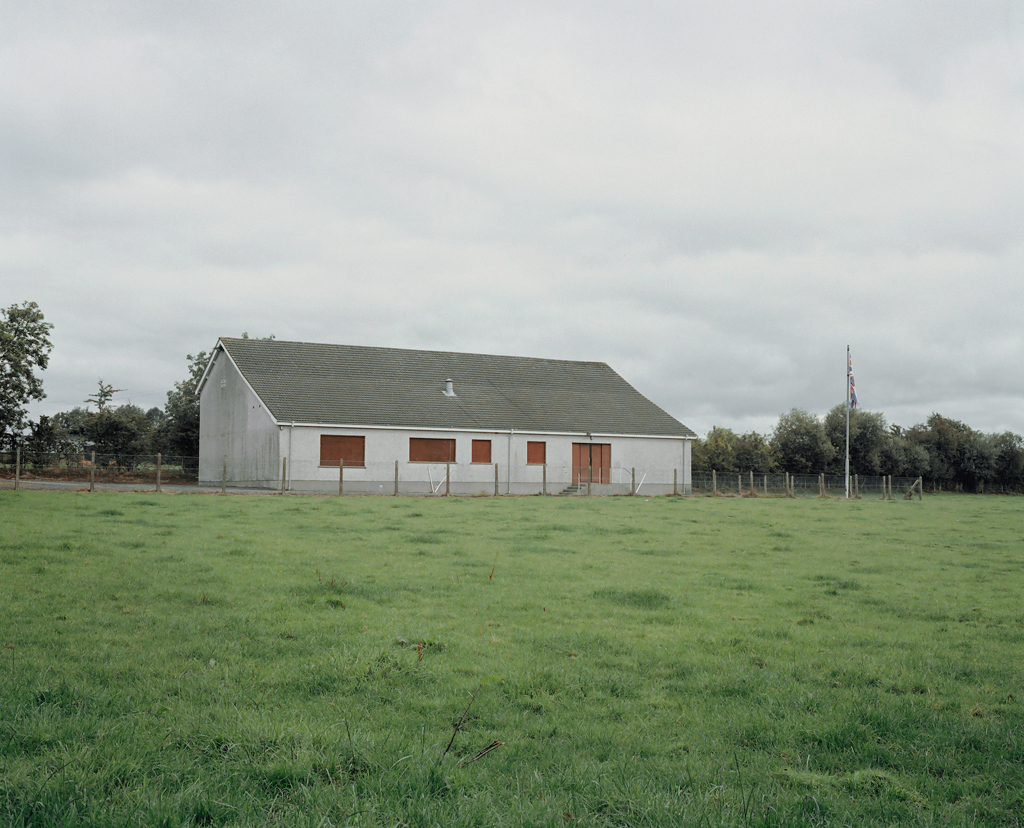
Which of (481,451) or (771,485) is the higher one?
(481,451)

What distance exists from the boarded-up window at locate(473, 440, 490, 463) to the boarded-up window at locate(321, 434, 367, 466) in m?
5.72

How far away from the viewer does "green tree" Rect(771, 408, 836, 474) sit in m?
58.2

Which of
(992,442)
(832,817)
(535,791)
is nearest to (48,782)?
(535,791)

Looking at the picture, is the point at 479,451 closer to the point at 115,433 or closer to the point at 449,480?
the point at 449,480

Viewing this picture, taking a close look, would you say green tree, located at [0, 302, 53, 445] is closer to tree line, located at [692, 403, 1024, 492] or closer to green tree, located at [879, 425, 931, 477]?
tree line, located at [692, 403, 1024, 492]

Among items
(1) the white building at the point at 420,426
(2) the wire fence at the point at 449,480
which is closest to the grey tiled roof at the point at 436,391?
(1) the white building at the point at 420,426

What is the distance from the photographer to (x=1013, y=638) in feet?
27.6

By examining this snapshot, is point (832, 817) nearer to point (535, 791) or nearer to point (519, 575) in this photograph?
point (535, 791)

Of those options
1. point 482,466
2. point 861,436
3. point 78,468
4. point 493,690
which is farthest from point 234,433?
point 861,436

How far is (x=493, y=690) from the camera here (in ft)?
19.7

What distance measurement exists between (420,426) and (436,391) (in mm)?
4364

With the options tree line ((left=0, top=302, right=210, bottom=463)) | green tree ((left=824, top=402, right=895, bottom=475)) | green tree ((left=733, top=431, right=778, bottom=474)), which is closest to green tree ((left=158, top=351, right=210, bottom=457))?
tree line ((left=0, top=302, right=210, bottom=463))

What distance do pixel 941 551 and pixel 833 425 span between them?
48.5m

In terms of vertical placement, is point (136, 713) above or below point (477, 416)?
below
